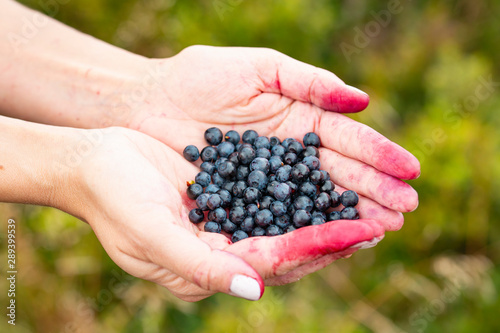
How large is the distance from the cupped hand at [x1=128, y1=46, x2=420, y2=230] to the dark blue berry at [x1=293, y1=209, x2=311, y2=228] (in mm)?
323

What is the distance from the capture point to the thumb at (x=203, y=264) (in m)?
1.64

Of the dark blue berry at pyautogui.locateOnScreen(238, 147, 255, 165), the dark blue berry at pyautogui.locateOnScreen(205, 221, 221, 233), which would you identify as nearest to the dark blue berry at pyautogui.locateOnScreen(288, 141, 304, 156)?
the dark blue berry at pyautogui.locateOnScreen(238, 147, 255, 165)

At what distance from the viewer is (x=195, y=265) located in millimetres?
1700

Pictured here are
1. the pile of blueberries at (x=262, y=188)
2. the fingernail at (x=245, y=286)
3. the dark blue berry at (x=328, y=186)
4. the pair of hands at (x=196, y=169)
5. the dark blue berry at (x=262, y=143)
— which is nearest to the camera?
the fingernail at (x=245, y=286)

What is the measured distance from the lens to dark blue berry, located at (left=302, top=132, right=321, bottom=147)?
2.53 m

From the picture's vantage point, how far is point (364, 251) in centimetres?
344

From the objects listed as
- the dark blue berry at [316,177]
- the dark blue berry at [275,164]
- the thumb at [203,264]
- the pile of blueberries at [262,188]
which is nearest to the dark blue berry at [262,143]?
the pile of blueberries at [262,188]

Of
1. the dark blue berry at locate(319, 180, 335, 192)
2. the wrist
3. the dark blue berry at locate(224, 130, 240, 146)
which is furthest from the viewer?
the dark blue berry at locate(224, 130, 240, 146)

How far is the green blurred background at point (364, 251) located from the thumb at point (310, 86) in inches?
45.9

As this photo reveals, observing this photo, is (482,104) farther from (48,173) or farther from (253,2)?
(48,173)

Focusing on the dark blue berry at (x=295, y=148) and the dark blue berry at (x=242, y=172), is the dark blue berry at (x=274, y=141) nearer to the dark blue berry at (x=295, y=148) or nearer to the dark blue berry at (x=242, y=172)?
the dark blue berry at (x=295, y=148)

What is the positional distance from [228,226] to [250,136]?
651mm

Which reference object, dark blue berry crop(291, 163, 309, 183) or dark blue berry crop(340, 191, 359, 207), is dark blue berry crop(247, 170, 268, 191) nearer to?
dark blue berry crop(291, 163, 309, 183)

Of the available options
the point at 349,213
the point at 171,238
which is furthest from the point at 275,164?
the point at 171,238
